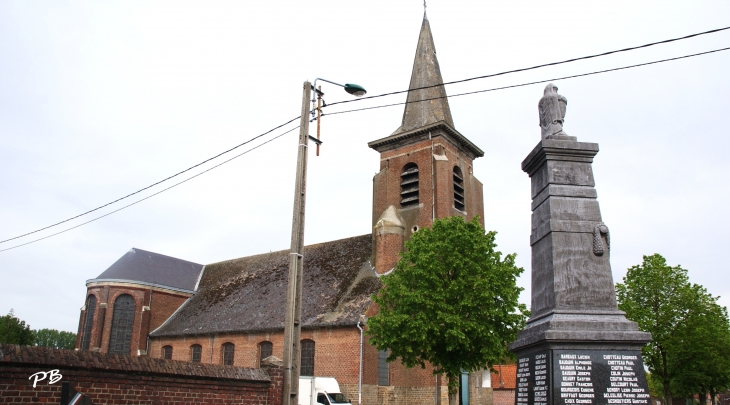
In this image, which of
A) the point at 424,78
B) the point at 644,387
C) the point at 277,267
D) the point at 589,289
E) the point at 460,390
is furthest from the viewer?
the point at 277,267

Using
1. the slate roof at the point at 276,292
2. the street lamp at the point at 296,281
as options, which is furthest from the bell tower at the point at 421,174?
the street lamp at the point at 296,281

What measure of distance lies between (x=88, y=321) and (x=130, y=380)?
1242 inches

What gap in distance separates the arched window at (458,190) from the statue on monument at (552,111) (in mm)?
20189

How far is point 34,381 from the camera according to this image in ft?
22.6

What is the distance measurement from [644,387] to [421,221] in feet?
68.6

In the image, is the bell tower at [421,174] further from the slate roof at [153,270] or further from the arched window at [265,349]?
the slate roof at [153,270]

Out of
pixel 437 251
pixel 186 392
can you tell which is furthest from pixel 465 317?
pixel 186 392

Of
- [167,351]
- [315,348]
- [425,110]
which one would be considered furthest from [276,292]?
[425,110]

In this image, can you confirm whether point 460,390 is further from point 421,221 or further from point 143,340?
point 143,340

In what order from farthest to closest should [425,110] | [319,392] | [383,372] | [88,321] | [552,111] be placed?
[88,321], [425,110], [383,372], [319,392], [552,111]

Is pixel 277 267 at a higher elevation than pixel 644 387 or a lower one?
higher

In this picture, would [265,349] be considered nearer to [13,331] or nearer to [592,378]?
[592,378]

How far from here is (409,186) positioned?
94.4 feet

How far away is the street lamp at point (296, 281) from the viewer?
8883 mm
